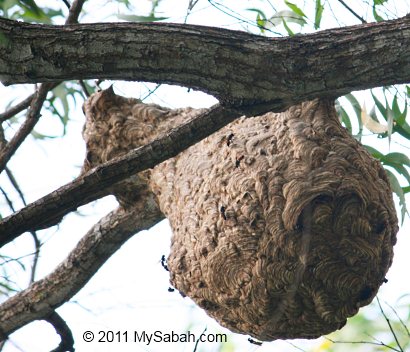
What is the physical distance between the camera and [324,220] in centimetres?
257

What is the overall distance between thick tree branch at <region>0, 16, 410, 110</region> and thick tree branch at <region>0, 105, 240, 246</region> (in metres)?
0.14

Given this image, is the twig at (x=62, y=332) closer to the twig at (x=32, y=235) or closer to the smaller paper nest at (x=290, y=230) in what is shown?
the twig at (x=32, y=235)

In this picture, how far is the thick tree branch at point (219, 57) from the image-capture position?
2.04 m

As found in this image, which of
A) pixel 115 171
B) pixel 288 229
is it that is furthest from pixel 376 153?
pixel 115 171

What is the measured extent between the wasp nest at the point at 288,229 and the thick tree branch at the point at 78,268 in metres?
0.71

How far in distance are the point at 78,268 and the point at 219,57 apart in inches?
68.1

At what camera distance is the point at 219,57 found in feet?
6.95

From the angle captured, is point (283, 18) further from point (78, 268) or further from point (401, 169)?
point (78, 268)

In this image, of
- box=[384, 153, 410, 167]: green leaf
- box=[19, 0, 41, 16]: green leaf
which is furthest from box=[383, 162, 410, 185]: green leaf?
box=[19, 0, 41, 16]: green leaf

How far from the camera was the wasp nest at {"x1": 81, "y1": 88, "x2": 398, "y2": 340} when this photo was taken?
8.45ft

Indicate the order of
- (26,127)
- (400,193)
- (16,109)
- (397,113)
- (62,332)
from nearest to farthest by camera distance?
1. (397,113)
2. (400,193)
3. (26,127)
4. (62,332)
5. (16,109)

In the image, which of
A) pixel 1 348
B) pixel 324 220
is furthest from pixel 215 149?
pixel 1 348

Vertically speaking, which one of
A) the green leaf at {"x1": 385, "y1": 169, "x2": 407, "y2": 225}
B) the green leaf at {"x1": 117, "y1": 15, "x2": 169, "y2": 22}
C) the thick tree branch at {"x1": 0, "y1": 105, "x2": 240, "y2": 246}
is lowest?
the thick tree branch at {"x1": 0, "y1": 105, "x2": 240, "y2": 246}

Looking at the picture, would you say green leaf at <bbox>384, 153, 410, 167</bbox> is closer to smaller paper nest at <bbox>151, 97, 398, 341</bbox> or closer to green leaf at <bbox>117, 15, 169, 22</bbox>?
smaller paper nest at <bbox>151, 97, 398, 341</bbox>
